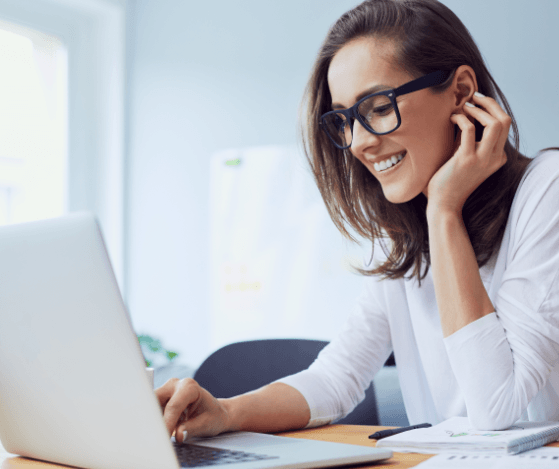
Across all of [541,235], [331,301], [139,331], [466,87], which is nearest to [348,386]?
[541,235]

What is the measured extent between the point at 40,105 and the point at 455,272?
2723 millimetres

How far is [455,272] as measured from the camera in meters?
0.94

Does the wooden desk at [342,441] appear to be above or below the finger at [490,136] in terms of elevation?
below

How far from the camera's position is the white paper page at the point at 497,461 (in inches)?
25.0

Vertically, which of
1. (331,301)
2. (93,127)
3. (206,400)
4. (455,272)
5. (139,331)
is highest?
(93,127)

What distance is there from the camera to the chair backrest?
1429 mm

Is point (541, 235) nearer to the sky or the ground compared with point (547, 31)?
nearer to the ground

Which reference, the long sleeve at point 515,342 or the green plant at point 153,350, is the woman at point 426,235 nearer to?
the long sleeve at point 515,342

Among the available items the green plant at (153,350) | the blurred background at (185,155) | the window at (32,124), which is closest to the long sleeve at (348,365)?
the blurred background at (185,155)

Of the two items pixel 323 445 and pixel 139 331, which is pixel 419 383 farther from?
pixel 139 331

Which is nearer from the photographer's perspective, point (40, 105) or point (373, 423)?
point (373, 423)

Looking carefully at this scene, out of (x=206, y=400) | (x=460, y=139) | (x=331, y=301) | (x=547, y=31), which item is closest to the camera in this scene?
(x=206, y=400)

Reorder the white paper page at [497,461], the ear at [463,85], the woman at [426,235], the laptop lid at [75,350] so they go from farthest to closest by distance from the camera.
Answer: the ear at [463,85] → the woman at [426,235] → the white paper page at [497,461] → the laptop lid at [75,350]

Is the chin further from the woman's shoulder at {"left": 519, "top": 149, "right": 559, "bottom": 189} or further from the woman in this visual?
the woman's shoulder at {"left": 519, "top": 149, "right": 559, "bottom": 189}
